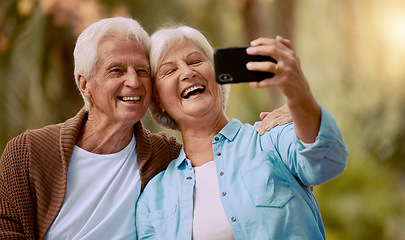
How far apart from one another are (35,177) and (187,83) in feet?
1.84

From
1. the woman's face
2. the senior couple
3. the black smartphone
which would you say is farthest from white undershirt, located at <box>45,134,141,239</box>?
the black smartphone

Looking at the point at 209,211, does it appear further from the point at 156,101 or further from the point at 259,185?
the point at 156,101

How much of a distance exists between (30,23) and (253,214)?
2951 mm

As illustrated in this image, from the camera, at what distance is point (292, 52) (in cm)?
108

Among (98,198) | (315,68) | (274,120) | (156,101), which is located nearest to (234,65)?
(274,120)

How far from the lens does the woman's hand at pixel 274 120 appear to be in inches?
53.4

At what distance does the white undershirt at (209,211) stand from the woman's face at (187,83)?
19 centimetres

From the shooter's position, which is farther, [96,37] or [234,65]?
[96,37]

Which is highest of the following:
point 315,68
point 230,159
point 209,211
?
point 315,68

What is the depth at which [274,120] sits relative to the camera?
54.7 inches

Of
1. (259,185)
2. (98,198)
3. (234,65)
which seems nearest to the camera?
(234,65)

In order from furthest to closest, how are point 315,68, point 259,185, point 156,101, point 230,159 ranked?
1. point 315,68
2. point 156,101
3. point 230,159
4. point 259,185

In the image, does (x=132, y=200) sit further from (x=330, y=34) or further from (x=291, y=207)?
(x=330, y=34)

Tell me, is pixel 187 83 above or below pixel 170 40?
below
